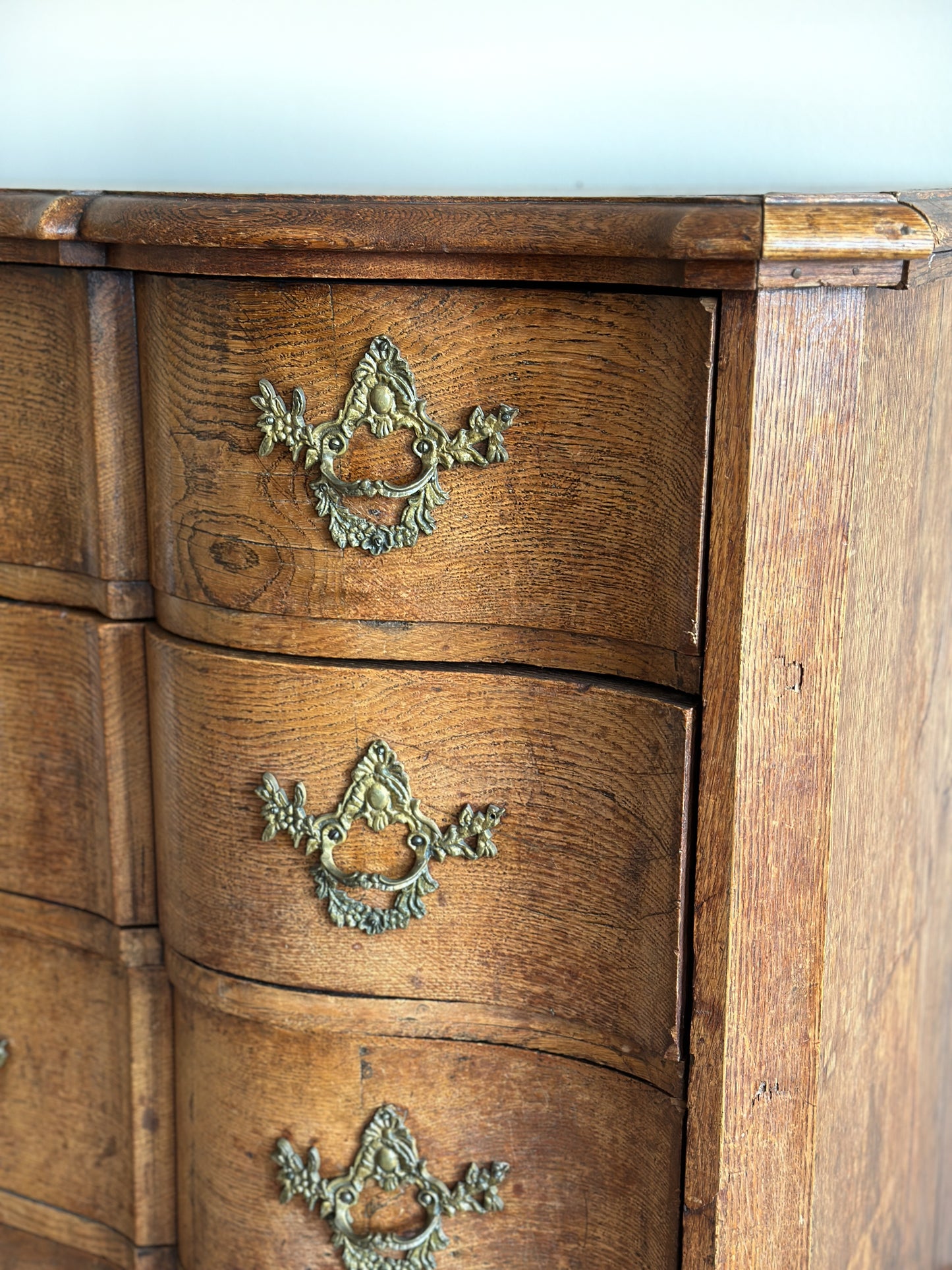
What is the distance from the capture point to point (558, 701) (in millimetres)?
884

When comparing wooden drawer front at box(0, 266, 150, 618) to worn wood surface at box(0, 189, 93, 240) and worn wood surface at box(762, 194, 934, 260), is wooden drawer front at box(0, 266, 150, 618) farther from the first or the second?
worn wood surface at box(762, 194, 934, 260)

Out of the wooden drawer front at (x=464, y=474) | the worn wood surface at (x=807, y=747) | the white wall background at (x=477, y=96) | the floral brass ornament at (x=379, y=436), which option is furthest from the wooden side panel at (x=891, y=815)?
the white wall background at (x=477, y=96)

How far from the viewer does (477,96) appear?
1383mm

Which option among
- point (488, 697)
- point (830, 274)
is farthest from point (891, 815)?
point (830, 274)

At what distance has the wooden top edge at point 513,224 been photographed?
0.72 m

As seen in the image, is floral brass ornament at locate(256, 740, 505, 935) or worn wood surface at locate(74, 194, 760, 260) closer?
worn wood surface at locate(74, 194, 760, 260)

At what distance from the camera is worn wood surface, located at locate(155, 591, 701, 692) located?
0.86m

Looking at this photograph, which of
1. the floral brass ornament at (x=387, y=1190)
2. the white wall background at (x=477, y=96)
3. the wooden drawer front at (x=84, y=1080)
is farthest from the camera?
the white wall background at (x=477, y=96)

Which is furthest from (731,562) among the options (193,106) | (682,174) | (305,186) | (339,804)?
(193,106)

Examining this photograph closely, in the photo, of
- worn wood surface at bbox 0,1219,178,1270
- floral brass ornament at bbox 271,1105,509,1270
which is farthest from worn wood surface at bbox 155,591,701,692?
worn wood surface at bbox 0,1219,178,1270

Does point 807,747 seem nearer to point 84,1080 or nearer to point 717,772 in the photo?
point 717,772

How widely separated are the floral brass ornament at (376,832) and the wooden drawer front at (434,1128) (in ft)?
0.26

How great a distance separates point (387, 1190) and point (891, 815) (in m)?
0.45

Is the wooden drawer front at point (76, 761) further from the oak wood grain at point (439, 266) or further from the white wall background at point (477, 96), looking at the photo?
the white wall background at point (477, 96)
